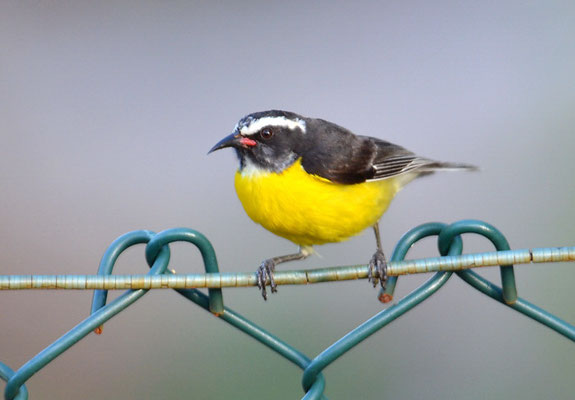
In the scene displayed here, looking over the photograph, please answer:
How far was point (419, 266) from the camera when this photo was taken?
5.14ft

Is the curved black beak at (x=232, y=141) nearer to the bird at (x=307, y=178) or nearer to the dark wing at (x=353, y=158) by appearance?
the bird at (x=307, y=178)

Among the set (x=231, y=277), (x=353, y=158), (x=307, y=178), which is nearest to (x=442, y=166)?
(x=353, y=158)

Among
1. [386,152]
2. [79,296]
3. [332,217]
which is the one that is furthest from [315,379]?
[79,296]

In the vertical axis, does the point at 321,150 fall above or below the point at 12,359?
above

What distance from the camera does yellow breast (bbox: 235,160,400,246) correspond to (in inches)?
108

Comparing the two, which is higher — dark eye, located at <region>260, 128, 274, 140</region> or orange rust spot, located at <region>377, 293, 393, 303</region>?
dark eye, located at <region>260, 128, 274, 140</region>

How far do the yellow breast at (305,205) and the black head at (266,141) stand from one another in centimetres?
5

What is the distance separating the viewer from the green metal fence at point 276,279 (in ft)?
5.00

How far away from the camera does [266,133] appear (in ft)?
9.84

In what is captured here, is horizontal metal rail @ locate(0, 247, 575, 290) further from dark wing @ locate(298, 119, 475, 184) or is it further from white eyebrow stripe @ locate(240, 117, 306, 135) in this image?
white eyebrow stripe @ locate(240, 117, 306, 135)

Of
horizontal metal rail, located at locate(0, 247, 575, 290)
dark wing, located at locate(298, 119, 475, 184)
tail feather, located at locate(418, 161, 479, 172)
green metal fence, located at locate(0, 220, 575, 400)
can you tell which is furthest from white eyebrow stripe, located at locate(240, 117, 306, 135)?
horizontal metal rail, located at locate(0, 247, 575, 290)

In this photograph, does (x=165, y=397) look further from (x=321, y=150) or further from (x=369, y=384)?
(x=321, y=150)

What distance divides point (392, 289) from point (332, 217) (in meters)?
0.97

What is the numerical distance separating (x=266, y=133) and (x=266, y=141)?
0.11 feet
